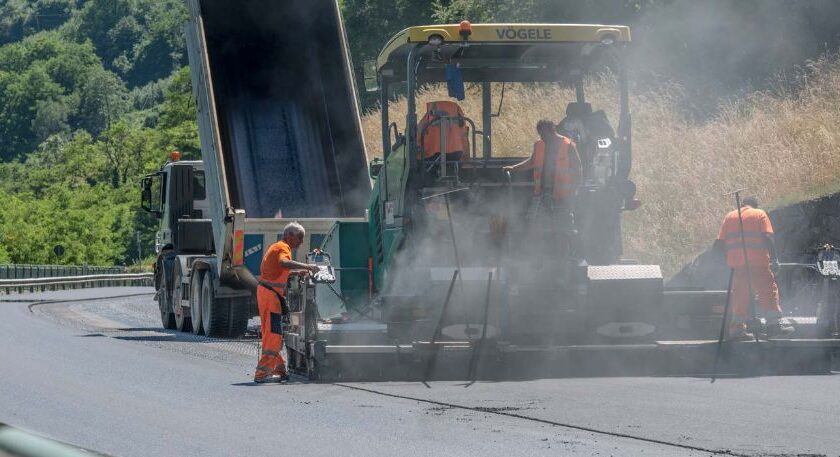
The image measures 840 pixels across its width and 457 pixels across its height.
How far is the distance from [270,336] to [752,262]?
4489 millimetres

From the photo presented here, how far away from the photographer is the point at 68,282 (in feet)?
169

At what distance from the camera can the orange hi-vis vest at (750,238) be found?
13219 millimetres

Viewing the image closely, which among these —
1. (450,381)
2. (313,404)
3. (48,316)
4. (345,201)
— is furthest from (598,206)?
(48,316)

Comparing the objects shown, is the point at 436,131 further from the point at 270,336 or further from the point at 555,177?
the point at 270,336

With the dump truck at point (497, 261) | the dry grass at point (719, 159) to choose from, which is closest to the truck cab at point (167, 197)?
the dry grass at point (719, 159)

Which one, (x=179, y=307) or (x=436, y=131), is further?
(x=179, y=307)

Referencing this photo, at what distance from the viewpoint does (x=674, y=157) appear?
25.7m

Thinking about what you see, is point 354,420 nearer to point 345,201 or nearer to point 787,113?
point 345,201

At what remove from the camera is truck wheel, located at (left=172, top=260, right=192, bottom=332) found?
67.9 ft

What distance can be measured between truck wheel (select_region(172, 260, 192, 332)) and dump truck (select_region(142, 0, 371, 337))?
34 mm

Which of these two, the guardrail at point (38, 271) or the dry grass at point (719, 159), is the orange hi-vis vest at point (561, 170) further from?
the guardrail at point (38, 271)

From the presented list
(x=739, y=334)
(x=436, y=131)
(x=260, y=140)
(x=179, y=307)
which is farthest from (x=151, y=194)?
(x=739, y=334)

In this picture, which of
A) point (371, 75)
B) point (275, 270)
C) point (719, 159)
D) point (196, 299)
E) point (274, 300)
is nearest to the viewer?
point (274, 300)

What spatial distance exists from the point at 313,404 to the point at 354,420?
104 centimetres
